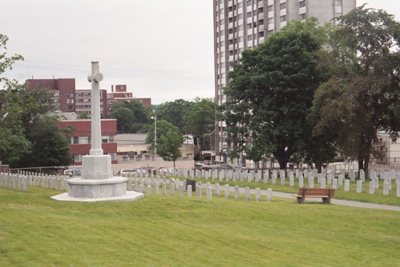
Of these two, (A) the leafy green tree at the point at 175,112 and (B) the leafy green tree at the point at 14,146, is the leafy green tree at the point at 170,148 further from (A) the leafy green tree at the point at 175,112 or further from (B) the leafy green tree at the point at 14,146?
(A) the leafy green tree at the point at 175,112

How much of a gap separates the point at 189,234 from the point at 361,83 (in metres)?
26.8

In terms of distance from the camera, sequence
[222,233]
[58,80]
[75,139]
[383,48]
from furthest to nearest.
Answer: [58,80]
[75,139]
[383,48]
[222,233]

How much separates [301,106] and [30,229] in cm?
3440

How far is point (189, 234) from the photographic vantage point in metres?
16.1

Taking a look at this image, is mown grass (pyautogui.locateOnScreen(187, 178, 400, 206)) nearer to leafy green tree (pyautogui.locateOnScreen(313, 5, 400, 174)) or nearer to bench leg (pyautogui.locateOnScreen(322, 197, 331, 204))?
bench leg (pyautogui.locateOnScreen(322, 197, 331, 204))

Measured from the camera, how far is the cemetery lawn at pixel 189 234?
12797mm

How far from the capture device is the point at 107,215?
752 inches

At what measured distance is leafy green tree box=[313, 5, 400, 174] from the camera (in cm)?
3975

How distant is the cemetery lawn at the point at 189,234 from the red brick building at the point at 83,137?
50.5m

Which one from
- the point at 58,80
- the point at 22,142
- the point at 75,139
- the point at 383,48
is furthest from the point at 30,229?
the point at 58,80

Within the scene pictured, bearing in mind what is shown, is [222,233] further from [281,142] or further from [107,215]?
[281,142]

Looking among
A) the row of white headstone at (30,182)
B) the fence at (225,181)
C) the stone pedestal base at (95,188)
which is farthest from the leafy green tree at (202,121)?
the stone pedestal base at (95,188)

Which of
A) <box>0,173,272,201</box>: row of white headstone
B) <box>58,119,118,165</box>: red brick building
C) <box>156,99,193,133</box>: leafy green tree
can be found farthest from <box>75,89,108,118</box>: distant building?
<box>0,173,272,201</box>: row of white headstone

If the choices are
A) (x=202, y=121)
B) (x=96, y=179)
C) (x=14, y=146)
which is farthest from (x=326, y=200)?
(x=202, y=121)
